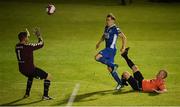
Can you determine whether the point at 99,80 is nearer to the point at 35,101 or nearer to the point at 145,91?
the point at 145,91

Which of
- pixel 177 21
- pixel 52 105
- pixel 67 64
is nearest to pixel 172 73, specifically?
pixel 67 64

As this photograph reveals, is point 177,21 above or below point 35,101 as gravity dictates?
above

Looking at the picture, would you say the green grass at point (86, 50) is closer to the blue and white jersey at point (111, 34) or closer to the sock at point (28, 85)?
the sock at point (28, 85)

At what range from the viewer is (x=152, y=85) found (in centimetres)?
1511

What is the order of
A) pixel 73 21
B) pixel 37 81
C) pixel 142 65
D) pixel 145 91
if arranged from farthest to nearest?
pixel 73 21
pixel 142 65
pixel 37 81
pixel 145 91

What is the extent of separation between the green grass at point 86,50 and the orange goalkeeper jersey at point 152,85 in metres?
0.22

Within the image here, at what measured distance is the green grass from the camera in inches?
588

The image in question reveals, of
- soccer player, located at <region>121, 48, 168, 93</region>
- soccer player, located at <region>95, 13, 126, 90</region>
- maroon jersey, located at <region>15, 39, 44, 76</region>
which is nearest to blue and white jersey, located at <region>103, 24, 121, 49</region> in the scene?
soccer player, located at <region>95, 13, 126, 90</region>

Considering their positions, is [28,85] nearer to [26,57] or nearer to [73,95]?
[26,57]

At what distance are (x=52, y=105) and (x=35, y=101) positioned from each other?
69cm

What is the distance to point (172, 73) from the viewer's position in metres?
18.0

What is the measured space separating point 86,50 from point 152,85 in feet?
25.7

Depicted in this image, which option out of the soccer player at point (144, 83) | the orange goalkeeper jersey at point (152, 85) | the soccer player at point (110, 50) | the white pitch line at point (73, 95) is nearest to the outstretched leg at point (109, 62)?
the soccer player at point (110, 50)

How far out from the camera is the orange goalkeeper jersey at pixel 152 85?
1502 centimetres
